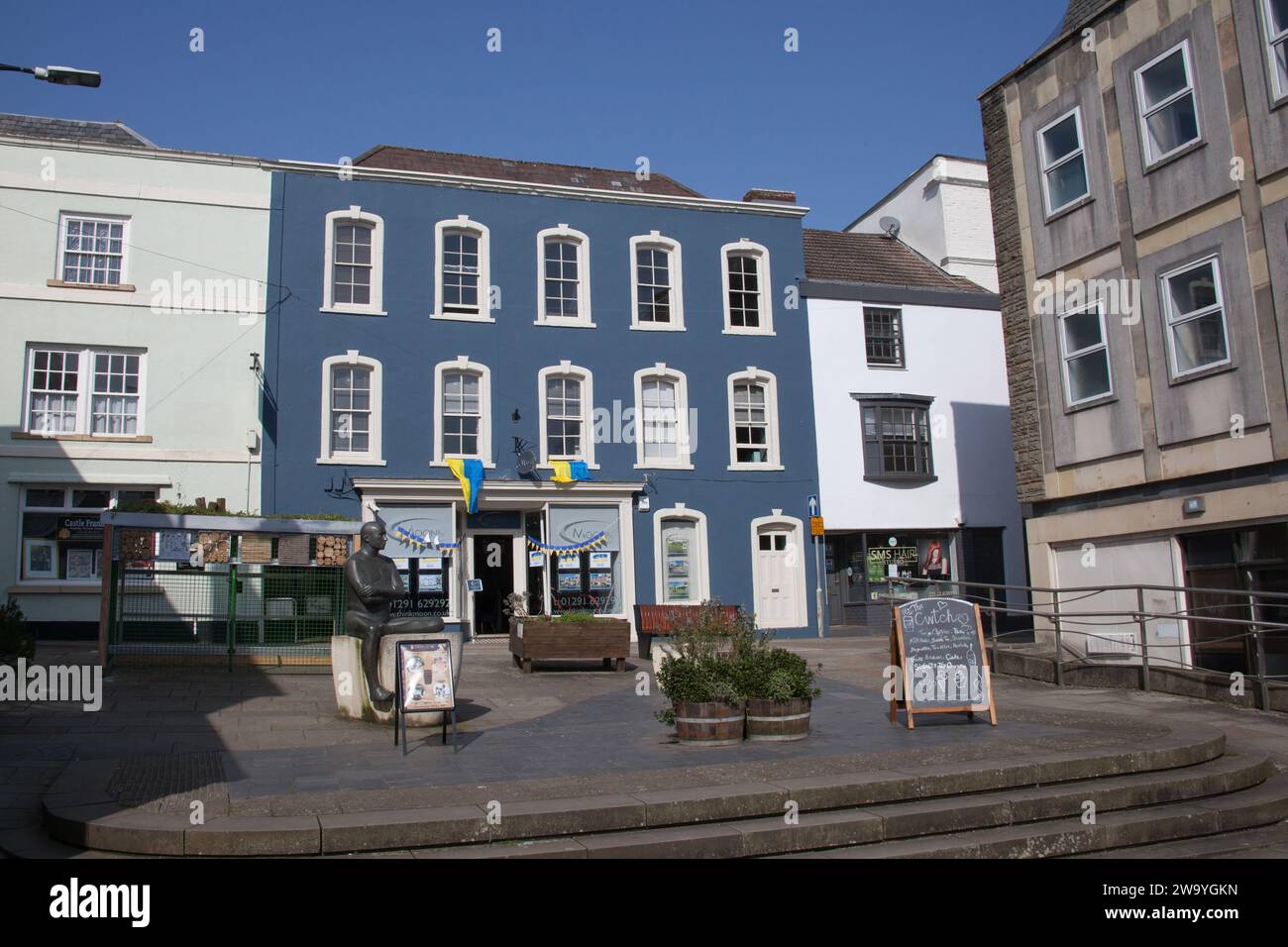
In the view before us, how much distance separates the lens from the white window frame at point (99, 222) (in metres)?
21.8

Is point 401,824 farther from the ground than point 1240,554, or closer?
closer

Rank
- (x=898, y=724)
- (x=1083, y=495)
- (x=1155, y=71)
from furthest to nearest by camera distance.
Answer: (x=1083, y=495) < (x=1155, y=71) < (x=898, y=724)

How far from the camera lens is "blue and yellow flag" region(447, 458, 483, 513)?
2269 centimetres

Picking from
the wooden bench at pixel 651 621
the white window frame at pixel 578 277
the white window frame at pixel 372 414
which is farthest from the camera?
the white window frame at pixel 578 277

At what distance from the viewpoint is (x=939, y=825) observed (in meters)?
7.50

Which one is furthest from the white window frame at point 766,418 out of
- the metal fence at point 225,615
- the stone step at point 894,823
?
the stone step at point 894,823

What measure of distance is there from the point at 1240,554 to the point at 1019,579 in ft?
38.2

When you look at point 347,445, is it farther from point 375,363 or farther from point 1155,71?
point 1155,71

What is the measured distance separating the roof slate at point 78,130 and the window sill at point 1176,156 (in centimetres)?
1981

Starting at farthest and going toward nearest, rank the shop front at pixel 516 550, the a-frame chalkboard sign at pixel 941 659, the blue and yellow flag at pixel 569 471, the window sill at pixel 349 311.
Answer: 1. the blue and yellow flag at pixel 569 471
2. the window sill at pixel 349 311
3. the shop front at pixel 516 550
4. the a-frame chalkboard sign at pixel 941 659

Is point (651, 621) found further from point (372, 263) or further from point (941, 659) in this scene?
point (372, 263)

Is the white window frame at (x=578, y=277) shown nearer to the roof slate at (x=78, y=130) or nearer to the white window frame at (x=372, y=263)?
the white window frame at (x=372, y=263)
